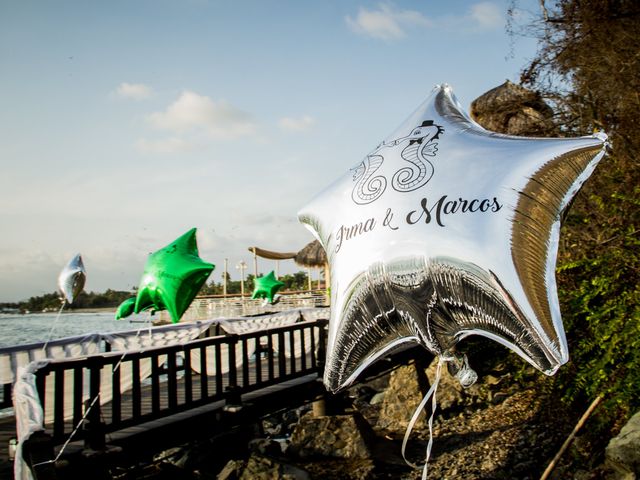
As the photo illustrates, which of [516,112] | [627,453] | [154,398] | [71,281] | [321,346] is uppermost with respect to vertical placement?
[516,112]

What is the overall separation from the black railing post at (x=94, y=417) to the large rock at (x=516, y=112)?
291 inches

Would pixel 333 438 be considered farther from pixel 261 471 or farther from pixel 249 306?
pixel 249 306

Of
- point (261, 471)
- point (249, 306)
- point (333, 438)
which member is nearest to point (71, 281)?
point (261, 471)

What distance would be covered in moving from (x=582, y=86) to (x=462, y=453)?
6.05 metres

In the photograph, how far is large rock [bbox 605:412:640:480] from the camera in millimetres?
4629

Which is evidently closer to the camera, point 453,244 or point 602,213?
point 453,244

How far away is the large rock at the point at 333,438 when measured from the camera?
290 inches

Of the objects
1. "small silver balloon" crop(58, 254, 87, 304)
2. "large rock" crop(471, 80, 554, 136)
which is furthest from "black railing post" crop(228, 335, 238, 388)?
"large rock" crop(471, 80, 554, 136)

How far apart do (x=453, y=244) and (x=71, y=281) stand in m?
6.45

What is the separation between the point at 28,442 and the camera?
149 inches

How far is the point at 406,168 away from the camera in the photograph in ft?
9.25

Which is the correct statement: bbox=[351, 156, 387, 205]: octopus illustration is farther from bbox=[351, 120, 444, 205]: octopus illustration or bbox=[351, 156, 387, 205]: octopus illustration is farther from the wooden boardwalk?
the wooden boardwalk

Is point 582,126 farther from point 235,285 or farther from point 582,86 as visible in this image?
point 235,285

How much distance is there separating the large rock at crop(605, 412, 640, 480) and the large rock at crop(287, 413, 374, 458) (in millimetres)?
3362
